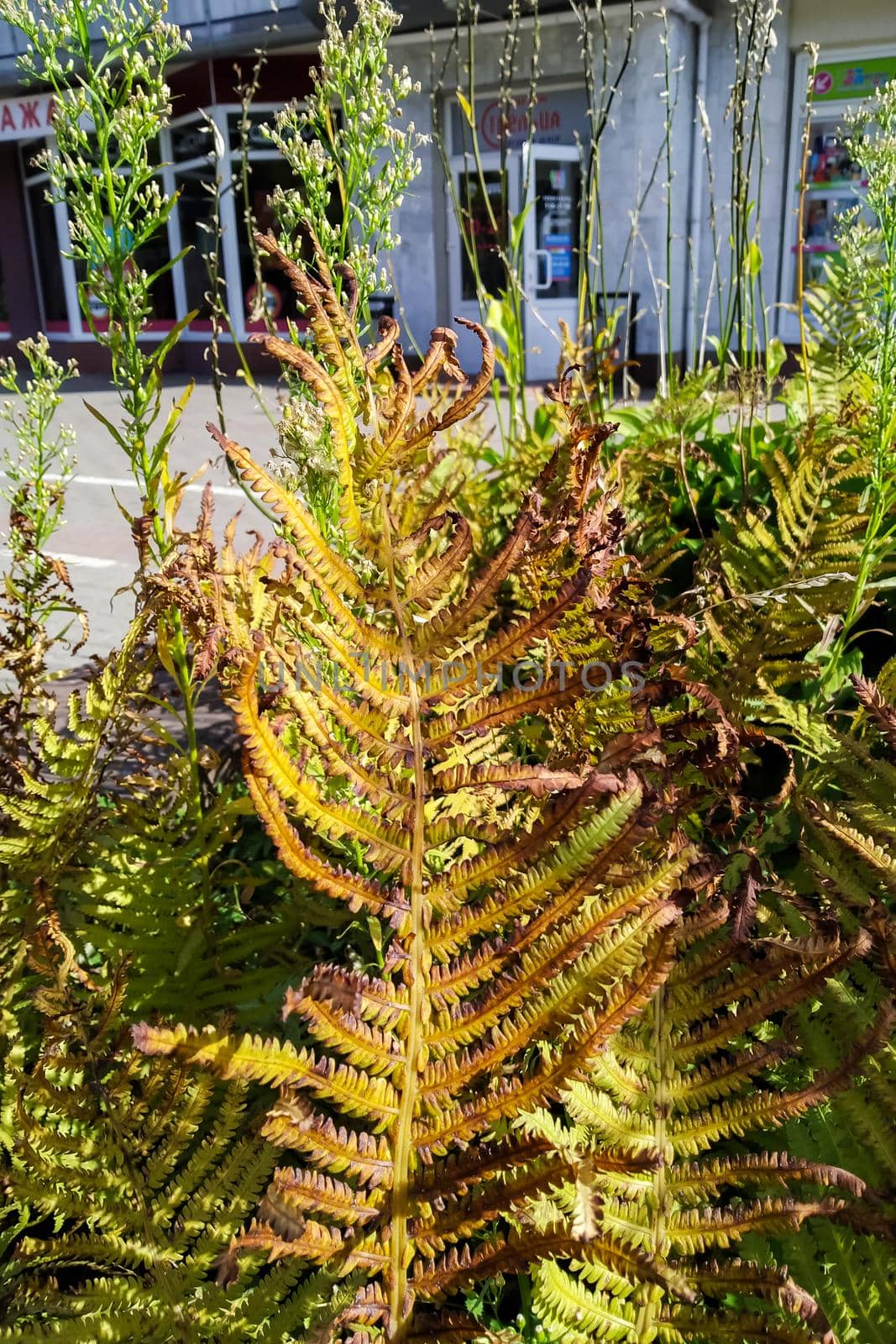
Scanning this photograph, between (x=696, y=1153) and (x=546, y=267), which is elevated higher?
(x=546, y=267)

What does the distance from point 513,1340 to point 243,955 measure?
2.21ft

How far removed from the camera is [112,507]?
7047mm

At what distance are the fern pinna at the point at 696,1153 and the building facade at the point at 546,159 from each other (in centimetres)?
810

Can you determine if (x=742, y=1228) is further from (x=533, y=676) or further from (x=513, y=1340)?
(x=533, y=676)

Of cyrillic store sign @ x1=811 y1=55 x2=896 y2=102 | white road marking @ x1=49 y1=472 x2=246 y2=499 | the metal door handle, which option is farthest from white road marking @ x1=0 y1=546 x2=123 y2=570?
cyrillic store sign @ x1=811 y1=55 x2=896 y2=102

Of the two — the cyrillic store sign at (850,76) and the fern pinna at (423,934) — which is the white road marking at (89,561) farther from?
the cyrillic store sign at (850,76)

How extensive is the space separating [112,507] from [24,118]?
10965 mm

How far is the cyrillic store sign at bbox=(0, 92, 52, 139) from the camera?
14.7m

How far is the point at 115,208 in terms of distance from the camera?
126 cm

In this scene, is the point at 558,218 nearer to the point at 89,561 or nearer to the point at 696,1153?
the point at 89,561

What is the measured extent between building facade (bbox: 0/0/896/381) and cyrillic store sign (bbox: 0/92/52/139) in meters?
0.02

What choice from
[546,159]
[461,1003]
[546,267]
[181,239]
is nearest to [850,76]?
[546,159]

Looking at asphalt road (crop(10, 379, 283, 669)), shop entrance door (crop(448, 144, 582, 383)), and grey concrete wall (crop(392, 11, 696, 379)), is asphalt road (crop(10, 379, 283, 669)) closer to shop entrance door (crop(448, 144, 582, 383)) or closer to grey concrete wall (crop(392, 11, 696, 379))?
grey concrete wall (crop(392, 11, 696, 379))

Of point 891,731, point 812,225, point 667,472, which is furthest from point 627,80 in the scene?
point 891,731
